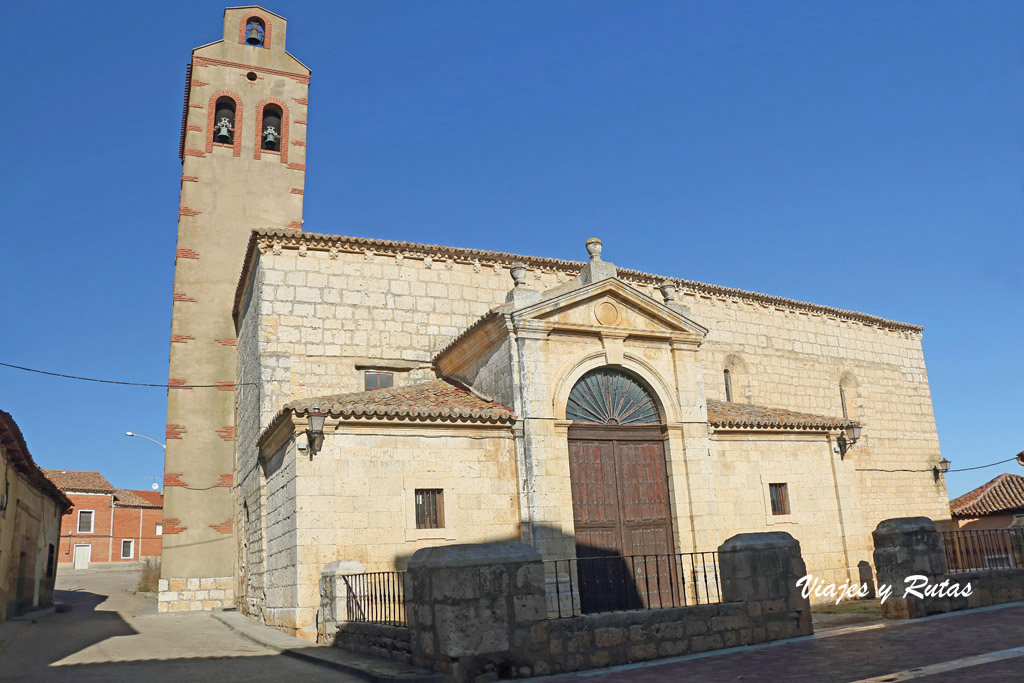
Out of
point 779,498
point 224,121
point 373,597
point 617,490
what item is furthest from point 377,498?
point 224,121

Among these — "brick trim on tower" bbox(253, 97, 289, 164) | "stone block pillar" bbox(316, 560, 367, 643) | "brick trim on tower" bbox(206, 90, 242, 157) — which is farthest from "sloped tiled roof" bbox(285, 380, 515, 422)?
"brick trim on tower" bbox(206, 90, 242, 157)

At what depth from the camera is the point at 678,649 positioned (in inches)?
363

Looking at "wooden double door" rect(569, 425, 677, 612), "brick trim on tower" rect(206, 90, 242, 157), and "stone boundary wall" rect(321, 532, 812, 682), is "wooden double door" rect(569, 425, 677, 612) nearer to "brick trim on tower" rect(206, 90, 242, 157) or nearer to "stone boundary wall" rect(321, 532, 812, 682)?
"stone boundary wall" rect(321, 532, 812, 682)

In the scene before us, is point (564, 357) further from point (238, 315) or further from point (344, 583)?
point (238, 315)

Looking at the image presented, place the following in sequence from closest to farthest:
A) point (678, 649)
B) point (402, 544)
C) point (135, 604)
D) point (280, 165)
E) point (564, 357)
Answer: point (678, 649)
point (402, 544)
point (564, 357)
point (280, 165)
point (135, 604)

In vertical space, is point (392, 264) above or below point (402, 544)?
above

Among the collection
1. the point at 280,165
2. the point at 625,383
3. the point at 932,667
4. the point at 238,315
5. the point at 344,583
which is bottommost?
the point at 932,667

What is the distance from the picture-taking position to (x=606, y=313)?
1531cm

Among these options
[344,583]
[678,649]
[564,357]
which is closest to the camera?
[678,649]

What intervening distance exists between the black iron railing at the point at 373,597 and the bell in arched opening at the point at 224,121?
16.3 meters

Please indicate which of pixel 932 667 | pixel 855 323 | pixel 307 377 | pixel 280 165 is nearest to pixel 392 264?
pixel 307 377

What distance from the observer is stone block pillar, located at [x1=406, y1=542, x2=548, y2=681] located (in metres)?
7.78

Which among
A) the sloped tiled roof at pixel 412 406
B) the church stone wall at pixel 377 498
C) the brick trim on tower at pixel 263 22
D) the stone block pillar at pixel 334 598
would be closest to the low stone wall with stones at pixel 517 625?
the stone block pillar at pixel 334 598

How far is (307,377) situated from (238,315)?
5262 mm
